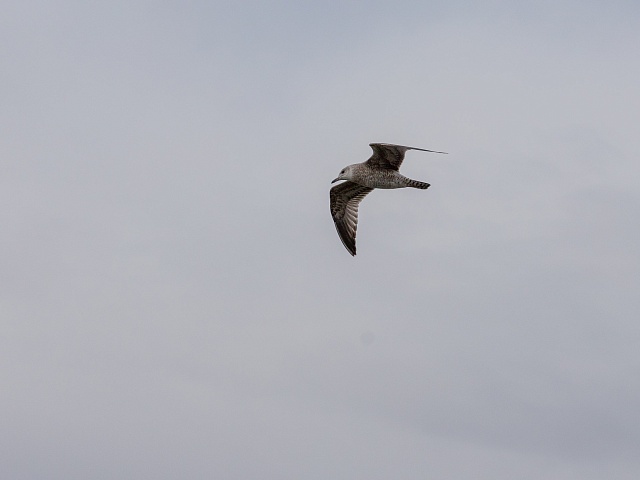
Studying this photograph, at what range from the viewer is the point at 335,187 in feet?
176

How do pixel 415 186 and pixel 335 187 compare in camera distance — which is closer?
pixel 415 186

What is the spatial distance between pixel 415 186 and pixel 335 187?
6.18m

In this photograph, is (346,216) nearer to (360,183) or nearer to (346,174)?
(360,183)

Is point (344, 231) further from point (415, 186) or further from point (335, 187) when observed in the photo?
point (415, 186)

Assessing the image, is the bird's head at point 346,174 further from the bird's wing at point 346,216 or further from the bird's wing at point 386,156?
the bird's wing at point 346,216

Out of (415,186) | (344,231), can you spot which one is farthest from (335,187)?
(415,186)

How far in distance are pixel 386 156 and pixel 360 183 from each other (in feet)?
9.22

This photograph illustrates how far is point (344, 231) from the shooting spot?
2140 inches

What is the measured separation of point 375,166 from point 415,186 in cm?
213

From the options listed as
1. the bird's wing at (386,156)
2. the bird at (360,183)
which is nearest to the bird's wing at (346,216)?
the bird at (360,183)

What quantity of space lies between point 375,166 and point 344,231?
610cm

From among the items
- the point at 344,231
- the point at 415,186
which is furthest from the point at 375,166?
the point at 344,231

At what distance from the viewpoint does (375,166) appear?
49.2m

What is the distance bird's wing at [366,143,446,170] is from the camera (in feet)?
154
